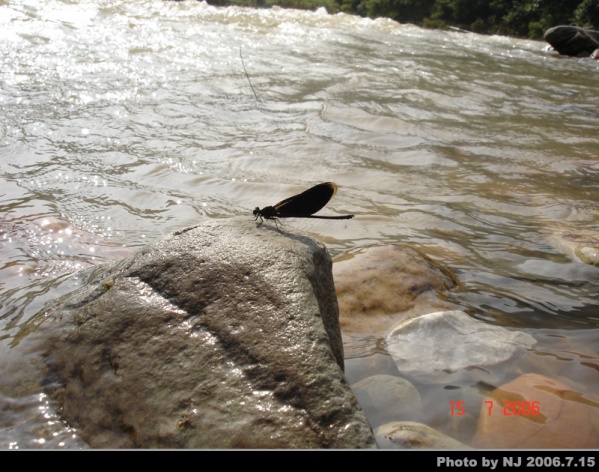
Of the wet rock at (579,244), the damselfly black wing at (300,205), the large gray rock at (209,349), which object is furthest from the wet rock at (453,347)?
the wet rock at (579,244)

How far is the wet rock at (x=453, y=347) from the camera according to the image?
2.75 metres

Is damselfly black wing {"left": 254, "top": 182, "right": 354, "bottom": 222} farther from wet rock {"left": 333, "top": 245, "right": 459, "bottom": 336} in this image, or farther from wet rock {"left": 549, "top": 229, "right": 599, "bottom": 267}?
wet rock {"left": 549, "top": 229, "right": 599, "bottom": 267}

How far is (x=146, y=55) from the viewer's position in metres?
12.4

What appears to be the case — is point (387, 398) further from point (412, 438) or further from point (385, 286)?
point (385, 286)

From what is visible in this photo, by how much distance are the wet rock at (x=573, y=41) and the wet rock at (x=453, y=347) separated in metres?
18.3

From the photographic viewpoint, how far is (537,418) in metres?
2.40

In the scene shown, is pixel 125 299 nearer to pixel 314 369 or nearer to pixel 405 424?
pixel 314 369

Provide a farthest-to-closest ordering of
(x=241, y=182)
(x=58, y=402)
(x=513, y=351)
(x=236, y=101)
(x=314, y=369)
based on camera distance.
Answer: (x=236, y=101), (x=241, y=182), (x=513, y=351), (x=58, y=402), (x=314, y=369)

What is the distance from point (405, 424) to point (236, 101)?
7.71 m

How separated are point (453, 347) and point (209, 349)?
1.40 metres

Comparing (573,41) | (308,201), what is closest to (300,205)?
(308,201)

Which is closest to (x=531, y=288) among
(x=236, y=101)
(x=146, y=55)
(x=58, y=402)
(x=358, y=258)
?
(x=358, y=258)

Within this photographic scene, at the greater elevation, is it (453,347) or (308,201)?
(308,201)
